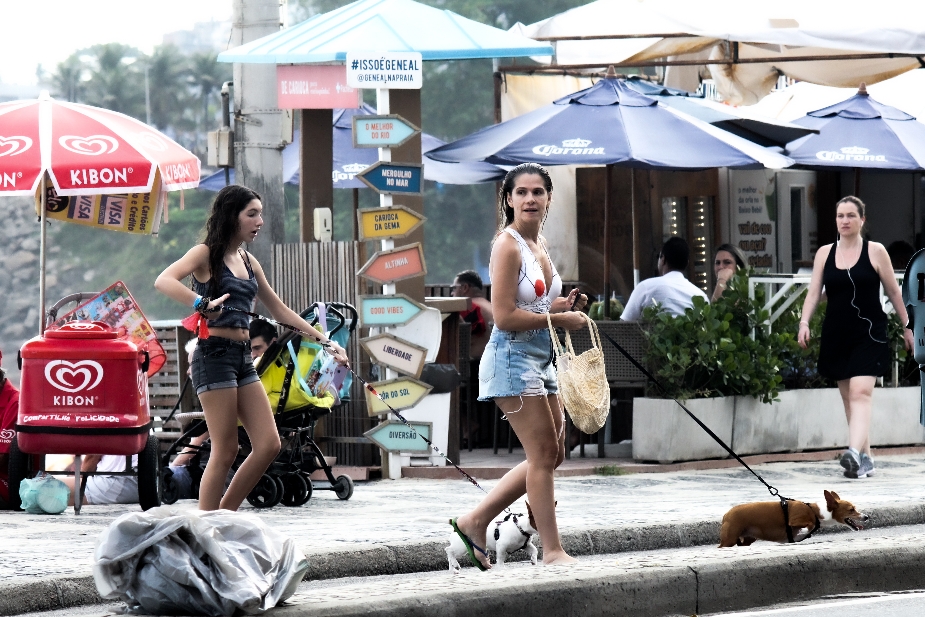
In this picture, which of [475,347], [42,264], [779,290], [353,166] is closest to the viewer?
[42,264]

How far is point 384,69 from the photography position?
10.5 meters

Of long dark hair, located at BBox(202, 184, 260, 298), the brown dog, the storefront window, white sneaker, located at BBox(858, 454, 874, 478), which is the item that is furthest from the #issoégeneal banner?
the storefront window

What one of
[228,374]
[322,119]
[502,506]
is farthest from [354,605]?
[322,119]

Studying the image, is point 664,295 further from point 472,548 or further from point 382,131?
point 472,548

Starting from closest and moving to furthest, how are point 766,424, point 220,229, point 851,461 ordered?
1. point 220,229
2. point 851,461
3. point 766,424

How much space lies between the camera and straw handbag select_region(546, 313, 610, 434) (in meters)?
6.61

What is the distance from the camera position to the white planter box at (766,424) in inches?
437

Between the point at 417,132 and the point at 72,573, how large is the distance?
5.02m

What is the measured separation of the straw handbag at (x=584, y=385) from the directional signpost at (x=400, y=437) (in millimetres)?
3921

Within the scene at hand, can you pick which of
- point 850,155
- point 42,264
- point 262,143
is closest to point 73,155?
point 42,264

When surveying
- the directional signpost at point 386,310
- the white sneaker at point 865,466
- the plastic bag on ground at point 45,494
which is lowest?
the white sneaker at point 865,466

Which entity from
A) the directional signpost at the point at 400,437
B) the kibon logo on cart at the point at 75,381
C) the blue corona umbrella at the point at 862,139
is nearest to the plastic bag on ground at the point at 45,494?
the kibon logo on cart at the point at 75,381

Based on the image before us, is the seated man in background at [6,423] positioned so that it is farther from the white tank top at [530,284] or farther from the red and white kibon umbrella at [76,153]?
the white tank top at [530,284]

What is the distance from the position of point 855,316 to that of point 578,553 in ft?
12.5
